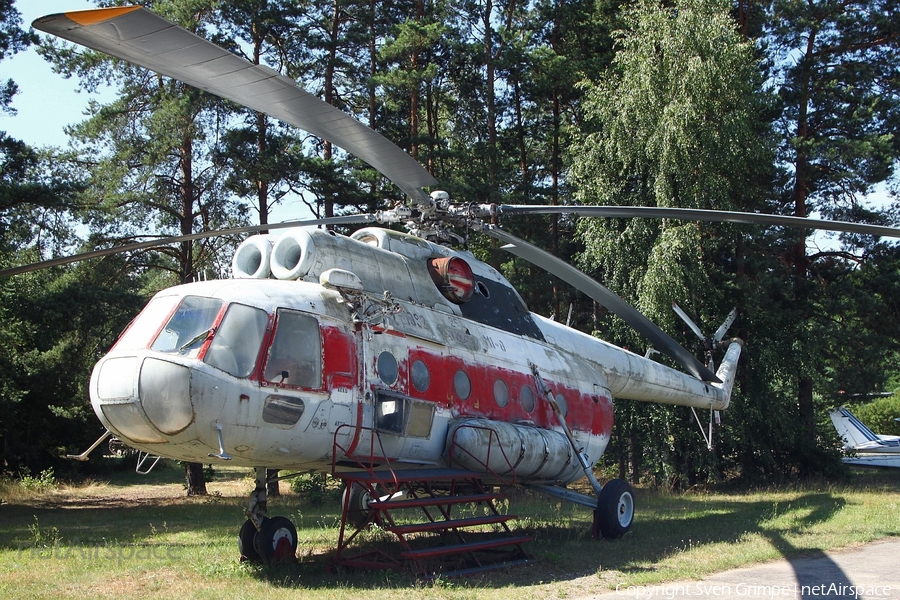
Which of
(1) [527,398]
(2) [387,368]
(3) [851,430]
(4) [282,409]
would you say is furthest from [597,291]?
(3) [851,430]

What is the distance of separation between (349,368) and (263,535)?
2162mm

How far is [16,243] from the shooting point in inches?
837

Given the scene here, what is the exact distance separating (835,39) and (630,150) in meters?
8.01

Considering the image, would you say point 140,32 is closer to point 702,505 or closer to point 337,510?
point 337,510

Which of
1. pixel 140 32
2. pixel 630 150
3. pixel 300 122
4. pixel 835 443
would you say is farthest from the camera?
pixel 835 443

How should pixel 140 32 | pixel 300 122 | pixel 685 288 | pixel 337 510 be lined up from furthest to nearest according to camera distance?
pixel 685 288, pixel 337 510, pixel 300 122, pixel 140 32

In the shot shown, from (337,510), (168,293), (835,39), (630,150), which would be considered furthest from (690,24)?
(168,293)

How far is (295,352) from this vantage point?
26.8ft

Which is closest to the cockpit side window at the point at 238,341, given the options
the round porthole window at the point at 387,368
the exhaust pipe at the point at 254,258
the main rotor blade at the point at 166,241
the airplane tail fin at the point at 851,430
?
the main rotor blade at the point at 166,241

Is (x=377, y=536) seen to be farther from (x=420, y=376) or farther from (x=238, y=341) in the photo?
(x=238, y=341)

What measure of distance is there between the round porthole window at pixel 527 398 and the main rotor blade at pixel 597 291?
1705mm

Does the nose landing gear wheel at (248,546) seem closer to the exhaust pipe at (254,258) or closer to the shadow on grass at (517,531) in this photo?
the shadow on grass at (517,531)

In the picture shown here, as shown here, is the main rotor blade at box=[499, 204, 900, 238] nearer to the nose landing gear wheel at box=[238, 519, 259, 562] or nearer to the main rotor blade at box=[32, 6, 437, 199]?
the main rotor blade at box=[32, 6, 437, 199]

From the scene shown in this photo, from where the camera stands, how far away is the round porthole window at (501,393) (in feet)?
34.7
